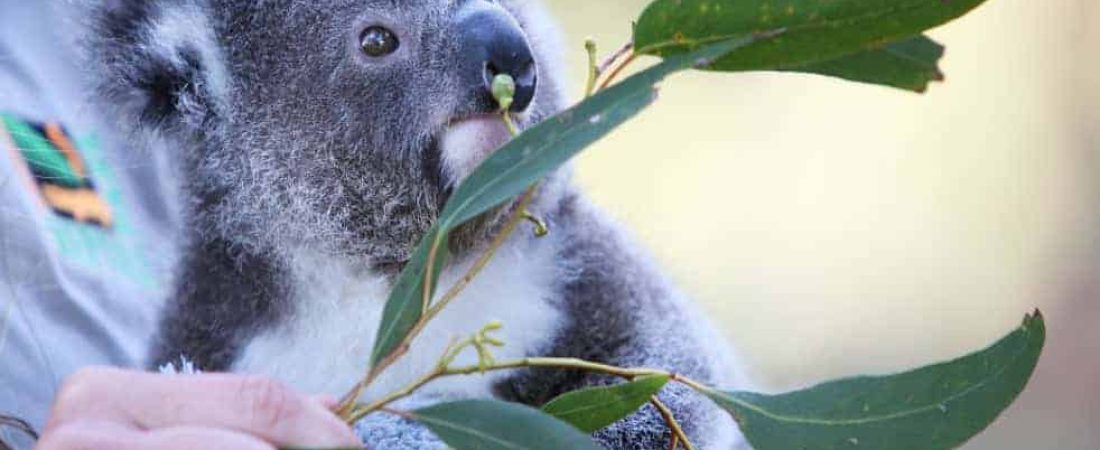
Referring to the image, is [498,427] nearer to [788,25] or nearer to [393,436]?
[788,25]

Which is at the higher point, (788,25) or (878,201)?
(788,25)

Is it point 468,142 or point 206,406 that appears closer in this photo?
point 206,406

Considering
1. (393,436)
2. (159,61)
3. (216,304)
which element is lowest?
(393,436)

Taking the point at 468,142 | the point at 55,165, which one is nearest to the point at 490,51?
the point at 468,142

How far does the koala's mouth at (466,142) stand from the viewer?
1.31 meters

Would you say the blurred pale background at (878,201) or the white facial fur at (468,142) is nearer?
the white facial fur at (468,142)

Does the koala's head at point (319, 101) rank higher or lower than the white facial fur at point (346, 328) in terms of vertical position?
higher

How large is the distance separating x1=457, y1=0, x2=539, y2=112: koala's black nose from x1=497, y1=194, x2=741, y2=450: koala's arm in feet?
0.58

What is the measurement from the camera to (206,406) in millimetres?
778

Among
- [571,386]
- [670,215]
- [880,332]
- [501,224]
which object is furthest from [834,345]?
[501,224]

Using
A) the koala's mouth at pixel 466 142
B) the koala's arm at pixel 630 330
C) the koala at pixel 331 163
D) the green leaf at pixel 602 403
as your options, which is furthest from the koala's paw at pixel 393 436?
the green leaf at pixel 602 403

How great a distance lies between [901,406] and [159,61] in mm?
752

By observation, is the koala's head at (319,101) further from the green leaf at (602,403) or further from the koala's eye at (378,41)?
the green leaf at (602,403)

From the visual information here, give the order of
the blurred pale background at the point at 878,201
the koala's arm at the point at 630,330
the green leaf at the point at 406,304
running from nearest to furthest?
the green leaf at the point at 406,304
the koala's arm at the point at 630,330
the blurred pale background at the point at 878,201
